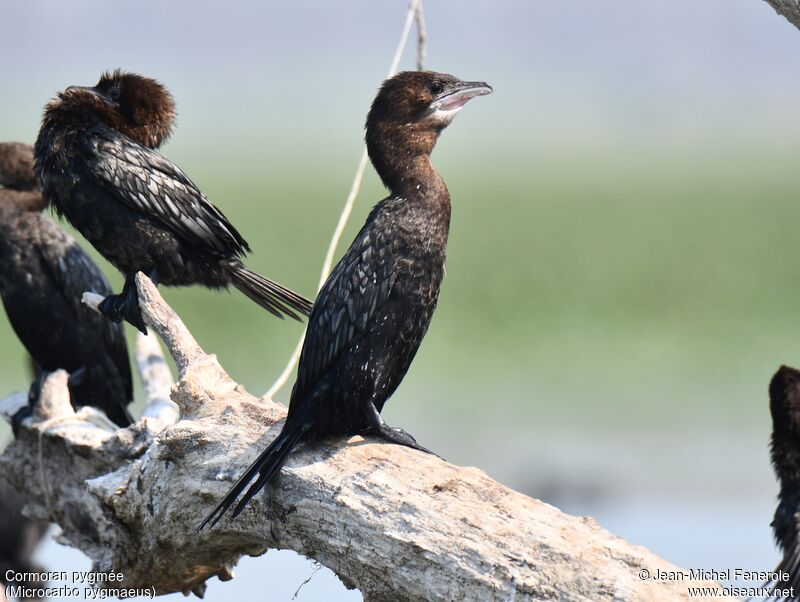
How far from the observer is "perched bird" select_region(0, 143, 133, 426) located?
262 inches

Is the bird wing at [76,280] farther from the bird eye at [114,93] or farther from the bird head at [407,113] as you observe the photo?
the bird head at [407,113]

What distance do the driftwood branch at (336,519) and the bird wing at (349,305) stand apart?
10.5 inches

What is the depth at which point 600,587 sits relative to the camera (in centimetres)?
375

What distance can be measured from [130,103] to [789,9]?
271 cm

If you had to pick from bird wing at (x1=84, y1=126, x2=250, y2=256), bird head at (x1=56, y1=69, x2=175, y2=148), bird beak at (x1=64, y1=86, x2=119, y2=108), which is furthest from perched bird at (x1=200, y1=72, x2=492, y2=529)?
bird beak at (x1=64, y1=86, x2=119, y2=108)

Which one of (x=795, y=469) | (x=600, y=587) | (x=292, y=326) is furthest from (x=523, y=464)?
(x=600, y=587)

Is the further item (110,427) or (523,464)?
(523,464)

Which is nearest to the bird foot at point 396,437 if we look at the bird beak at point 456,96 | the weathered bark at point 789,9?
the bird beak at point 456,96

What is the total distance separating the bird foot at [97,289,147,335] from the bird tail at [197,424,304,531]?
1.14 m

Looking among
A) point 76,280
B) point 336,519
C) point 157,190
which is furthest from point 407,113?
point 76,280

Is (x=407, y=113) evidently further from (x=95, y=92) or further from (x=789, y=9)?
(x=95, y=92)

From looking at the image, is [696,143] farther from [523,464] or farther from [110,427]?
[110,427]

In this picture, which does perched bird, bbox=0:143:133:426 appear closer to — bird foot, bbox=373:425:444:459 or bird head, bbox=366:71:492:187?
bird head, bbox=366:71:492:187

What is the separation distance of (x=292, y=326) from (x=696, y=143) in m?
32.4
